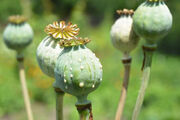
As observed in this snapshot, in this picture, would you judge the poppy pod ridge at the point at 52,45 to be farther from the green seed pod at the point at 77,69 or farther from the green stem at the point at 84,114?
the green stem at the point at 84,114

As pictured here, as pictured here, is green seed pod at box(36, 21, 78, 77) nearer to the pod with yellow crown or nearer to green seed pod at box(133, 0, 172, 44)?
the pod with yellow crown

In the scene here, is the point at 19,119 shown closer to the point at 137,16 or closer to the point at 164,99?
the point at 164,99

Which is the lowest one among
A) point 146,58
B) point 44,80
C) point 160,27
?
point 44,80

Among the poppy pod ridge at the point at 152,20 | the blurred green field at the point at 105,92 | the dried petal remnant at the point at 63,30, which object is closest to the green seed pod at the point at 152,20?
the poppy pod ridge at the point at 152,20

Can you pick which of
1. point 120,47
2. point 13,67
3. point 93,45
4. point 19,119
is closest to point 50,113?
point 19,119

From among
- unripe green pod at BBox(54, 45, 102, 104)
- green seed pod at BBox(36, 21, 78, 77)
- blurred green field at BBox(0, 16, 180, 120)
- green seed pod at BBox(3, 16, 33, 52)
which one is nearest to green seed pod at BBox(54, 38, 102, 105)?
unripe green pod at BBox(54, 45, 102, 104)

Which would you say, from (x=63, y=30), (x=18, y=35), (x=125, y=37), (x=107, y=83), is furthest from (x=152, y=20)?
(x=107, y=83)

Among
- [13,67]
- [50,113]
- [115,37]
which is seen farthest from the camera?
[13,67]

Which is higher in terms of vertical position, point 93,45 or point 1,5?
point 1,5
